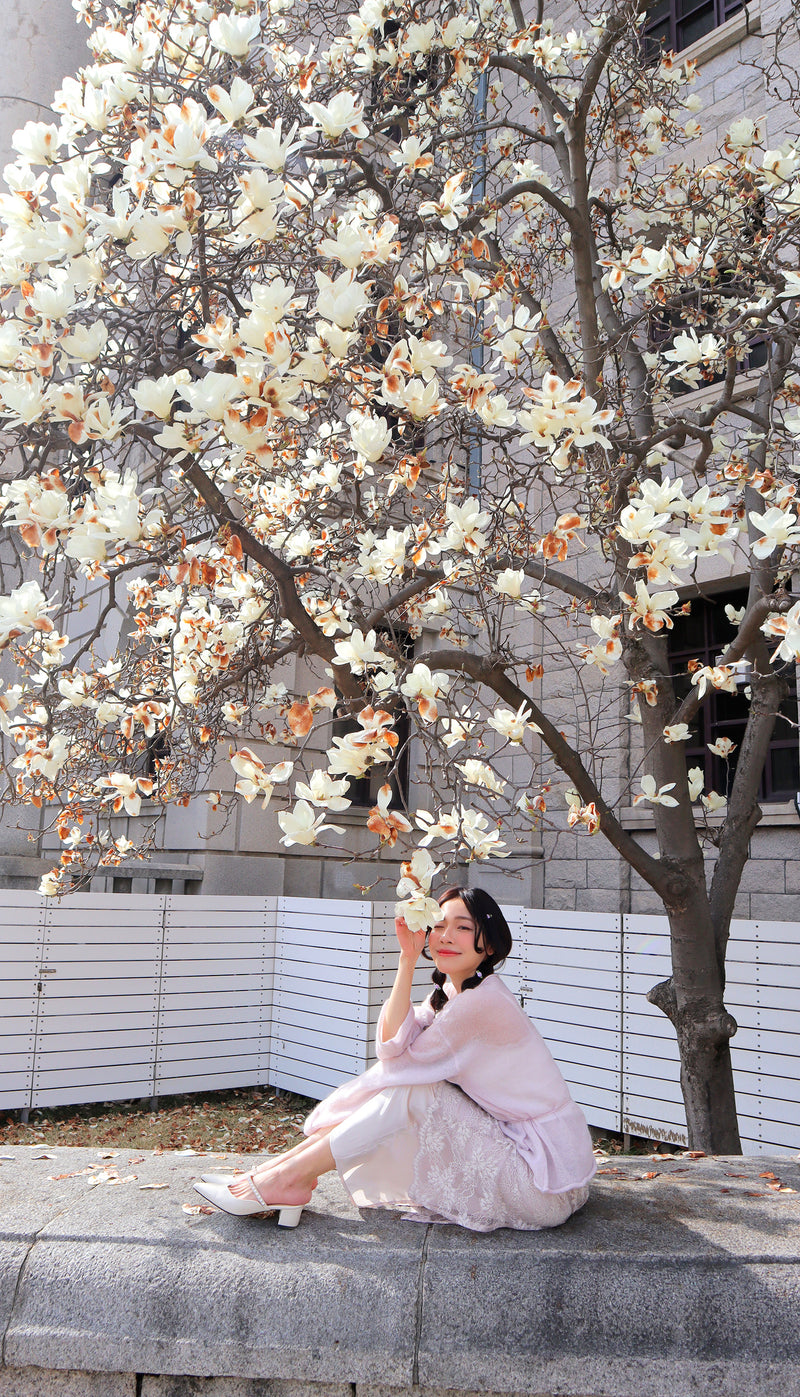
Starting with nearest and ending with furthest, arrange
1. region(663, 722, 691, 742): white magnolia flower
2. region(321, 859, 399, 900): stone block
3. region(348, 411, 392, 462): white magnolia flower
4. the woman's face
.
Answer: region(348, 411, 392, 462): white magnolia flower < the woman's face < region(663, 722, 691, 742): white magnolia flower < region(321, 859, 399, 900): stone block

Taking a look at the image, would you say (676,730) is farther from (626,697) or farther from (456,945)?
(626,697)

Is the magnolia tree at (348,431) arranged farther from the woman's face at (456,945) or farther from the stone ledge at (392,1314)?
the stone ledge at (392,1314)

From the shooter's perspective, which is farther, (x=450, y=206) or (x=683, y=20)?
(x=683, y=20)

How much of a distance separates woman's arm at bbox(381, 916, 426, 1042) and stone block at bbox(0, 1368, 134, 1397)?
3.81ft

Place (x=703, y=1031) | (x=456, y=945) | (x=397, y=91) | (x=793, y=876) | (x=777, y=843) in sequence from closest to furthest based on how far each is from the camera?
(x=456, y=945), (x=703, y=1031), (x=397, y=91), (x=793, y=876), (x=777, y=843)

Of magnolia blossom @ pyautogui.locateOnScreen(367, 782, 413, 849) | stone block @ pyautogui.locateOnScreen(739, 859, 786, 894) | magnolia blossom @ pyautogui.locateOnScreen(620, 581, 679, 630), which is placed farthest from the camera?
stone block @ pyautogui.locateOnScreen(739, 859, 786, 894)

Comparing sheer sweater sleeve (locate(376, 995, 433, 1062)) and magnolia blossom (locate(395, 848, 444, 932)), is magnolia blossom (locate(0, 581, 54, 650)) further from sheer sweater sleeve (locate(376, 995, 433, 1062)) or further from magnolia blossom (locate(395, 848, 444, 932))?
sheer sweater sleeve (locate(376, 995, 433, 1062))

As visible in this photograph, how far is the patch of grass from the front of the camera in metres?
6.95

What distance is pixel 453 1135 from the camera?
308 cm

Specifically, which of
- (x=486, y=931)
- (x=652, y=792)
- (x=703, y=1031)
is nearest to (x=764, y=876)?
(x=703, y=1031)

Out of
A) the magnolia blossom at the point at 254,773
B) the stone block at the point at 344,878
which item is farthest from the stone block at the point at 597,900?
the magnolia blossom at the point at 254,773

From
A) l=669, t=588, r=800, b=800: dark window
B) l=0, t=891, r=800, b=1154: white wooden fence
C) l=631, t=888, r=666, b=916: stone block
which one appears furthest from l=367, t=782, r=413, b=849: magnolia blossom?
l=631, t=888, r=666, b=916: stone block

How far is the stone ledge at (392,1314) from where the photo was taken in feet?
8.55

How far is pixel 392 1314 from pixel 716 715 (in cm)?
706
